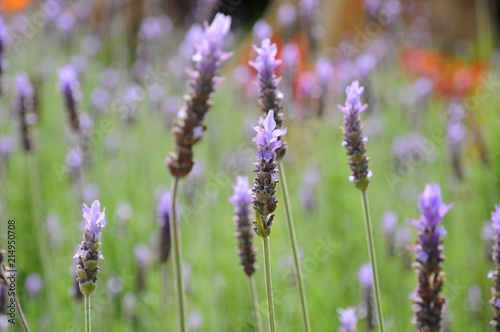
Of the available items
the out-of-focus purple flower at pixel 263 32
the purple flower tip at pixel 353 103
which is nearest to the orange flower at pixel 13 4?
the out-of-focus purple flower at pixel 263 32

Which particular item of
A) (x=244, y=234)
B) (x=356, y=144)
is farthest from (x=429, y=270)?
(x=244, y=234)

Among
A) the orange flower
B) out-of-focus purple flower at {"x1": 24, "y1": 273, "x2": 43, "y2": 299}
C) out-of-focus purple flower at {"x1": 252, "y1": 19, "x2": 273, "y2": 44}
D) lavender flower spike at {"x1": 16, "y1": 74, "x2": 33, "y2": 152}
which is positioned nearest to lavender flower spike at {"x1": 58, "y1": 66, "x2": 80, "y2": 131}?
lavender flower spike at {"x1": 16, "y1": 74, "x2": 33, "y2": 152}

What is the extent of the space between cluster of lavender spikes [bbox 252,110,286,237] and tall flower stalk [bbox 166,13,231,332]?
228 mm

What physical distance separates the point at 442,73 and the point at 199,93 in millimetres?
5375

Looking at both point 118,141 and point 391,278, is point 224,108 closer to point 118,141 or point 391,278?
point 118,141

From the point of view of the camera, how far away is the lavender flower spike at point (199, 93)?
1289mm

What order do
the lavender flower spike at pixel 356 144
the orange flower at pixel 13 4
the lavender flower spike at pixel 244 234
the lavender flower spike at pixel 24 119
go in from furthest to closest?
the orange flower at pixel 13 4 → the lavender flower spike at pixel 24 119 → the lavender flower spike at pixel 244 234 → the lavender flower spike at pixel 356 144

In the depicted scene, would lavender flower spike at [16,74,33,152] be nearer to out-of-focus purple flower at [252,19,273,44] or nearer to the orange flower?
out-of-focus purple flower at [252,19,273,44]

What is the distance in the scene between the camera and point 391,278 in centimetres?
278

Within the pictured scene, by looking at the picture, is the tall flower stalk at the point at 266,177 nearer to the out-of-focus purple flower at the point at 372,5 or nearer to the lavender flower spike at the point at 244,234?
the lavender flower spike at the point at 244,234

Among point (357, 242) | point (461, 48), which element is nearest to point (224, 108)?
point (357, 242)

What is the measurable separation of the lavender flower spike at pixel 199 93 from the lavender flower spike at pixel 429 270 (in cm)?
47

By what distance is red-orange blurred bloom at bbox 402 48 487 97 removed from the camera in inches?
215

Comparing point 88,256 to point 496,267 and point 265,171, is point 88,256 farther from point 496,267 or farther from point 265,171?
point 496,267
